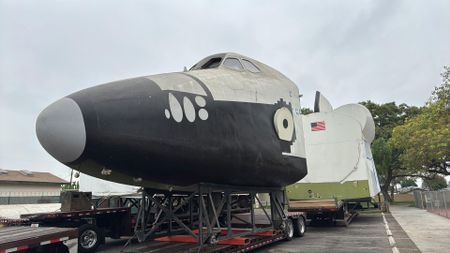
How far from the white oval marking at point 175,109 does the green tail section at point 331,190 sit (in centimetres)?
1163

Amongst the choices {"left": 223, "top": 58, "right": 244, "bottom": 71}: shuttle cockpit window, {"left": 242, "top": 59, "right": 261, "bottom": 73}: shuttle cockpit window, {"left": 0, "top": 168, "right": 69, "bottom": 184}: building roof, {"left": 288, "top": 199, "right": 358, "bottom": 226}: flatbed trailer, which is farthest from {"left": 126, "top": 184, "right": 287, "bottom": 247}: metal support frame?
{"left": 0, "top": 168, "right": 69, "bottom": 184}: building roof

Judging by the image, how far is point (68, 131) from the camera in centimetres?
493

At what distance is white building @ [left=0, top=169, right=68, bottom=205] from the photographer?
94.4 ft

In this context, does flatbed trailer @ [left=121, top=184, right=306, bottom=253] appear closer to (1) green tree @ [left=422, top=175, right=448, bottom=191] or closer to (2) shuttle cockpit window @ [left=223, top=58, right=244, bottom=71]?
(2) shuttle cockpit window @ [left=223, top=58, right=244, bottom=71]

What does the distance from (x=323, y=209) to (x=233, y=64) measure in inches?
353

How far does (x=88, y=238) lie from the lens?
11.2 metres

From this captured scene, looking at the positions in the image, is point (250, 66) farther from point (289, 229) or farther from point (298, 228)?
point (298, 228)

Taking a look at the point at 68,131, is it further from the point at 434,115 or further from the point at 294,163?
the point at 434,115

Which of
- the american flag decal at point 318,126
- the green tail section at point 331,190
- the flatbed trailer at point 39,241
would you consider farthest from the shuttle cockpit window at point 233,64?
the green tail section at point 331,190

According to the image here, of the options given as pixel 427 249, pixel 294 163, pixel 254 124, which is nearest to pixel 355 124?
pixel 427 249

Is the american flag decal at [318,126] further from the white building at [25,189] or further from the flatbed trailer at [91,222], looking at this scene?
the white building at [25,189]

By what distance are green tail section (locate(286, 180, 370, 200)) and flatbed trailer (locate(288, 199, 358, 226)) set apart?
46 cm

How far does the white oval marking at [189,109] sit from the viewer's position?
6229 mm

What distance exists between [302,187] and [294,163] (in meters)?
8.14
